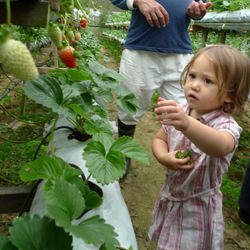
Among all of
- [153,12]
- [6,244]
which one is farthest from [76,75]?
[153,12]

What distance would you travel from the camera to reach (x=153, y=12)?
205 centimetres

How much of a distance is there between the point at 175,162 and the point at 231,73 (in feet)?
1.24

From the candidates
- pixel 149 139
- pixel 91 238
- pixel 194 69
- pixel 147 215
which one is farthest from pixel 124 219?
pixel 149 139

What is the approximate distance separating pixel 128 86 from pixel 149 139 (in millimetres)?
1414

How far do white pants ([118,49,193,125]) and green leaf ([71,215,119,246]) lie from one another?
1.59 m

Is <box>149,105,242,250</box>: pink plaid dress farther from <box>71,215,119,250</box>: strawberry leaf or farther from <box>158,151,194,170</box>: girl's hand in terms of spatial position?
<box>71,215,119,250</box>: strawberry leaf

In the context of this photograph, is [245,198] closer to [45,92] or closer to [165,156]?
[165,156]

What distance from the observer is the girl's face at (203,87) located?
51.7 inches

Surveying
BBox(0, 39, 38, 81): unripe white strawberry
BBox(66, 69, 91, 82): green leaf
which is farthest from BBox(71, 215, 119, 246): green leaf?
BBox(66, 69, 91, 82): green leaf

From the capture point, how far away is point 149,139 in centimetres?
372

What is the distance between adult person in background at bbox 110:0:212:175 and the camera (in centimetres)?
→ 220

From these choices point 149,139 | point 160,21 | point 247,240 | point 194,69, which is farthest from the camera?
point 149,139

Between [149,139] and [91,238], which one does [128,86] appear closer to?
[149,139]

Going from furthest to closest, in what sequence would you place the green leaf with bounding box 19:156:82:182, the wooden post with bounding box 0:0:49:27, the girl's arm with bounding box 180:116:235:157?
the girl's arm with bounding box 180:116:235:157, the wooden post with bounding box 0:0:49:27, the green leaf with bounding box 19:156:82:182
